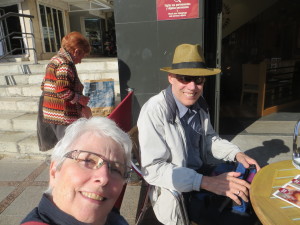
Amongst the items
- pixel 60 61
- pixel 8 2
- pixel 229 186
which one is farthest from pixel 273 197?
pixel 8 2

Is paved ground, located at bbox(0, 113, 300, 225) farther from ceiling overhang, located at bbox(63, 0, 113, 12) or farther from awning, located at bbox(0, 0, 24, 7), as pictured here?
ceiling overhang, located at bbox(63, 0, 113, 12)

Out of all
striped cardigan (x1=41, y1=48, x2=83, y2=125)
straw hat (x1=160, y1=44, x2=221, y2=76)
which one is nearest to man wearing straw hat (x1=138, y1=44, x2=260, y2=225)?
straw hat (x1=160, y1=44, x2=221, y2=76)

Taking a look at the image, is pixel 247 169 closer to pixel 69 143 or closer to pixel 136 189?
pixel 69 143

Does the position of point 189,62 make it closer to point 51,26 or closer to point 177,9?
point 177,9

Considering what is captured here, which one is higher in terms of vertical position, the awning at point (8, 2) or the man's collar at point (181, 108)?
the awning at point (8, 2)

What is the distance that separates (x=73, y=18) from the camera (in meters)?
A: 14.3

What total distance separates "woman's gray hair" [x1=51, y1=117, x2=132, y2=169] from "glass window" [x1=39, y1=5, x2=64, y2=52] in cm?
1005

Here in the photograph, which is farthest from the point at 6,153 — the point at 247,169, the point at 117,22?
the point at 247,169

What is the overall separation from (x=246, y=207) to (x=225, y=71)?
6701 mm

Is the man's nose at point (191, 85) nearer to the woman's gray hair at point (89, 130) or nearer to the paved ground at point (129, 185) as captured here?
the woman's gray hair at point (89, 130)

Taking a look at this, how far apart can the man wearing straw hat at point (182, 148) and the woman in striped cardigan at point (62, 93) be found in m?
1.18

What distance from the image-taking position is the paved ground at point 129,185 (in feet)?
8.59

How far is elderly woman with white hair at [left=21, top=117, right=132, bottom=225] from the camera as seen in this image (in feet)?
3.24

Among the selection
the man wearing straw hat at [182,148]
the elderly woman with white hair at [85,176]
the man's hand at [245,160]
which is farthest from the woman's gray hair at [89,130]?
the man's hand at [245,160]
